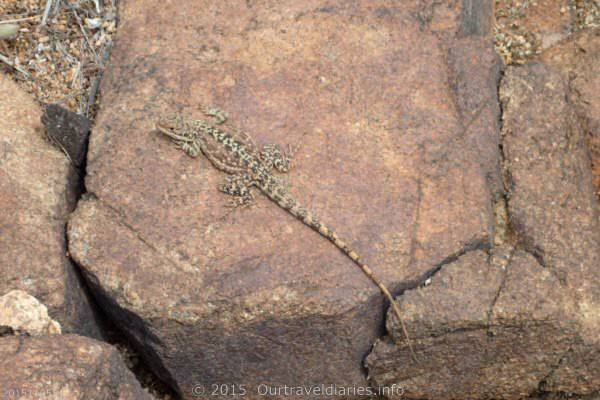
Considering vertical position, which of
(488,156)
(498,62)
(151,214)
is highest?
(498,62)

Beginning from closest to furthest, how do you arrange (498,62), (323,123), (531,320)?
1. (531,320)
2. (323,123)
3. (498,62)

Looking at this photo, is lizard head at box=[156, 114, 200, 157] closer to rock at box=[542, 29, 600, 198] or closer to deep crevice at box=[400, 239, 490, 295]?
deep crevice at box=[400, 239, 490, 295]

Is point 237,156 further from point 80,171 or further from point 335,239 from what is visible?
point 80,171

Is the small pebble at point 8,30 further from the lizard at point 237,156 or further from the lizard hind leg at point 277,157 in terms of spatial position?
the lizard hind leg at point 277,157

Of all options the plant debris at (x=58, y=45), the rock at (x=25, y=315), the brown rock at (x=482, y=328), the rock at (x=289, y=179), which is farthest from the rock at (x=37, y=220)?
the brown rock at (x=482, y=328)

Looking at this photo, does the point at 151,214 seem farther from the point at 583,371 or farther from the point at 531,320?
the point at 583,371

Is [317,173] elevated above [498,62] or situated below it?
below

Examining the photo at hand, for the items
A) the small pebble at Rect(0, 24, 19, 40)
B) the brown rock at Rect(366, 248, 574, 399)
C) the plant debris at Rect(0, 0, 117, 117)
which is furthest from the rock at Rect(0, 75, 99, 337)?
the brown rock at Rect(366, 248, 574, 399)

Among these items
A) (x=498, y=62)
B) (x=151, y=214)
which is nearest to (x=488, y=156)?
(x=498, y=62)
